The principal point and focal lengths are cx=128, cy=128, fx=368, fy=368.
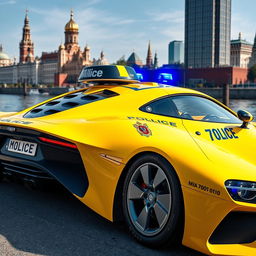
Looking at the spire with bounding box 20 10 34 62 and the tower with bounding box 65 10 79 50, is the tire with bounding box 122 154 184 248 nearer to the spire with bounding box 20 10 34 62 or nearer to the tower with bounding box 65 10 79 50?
the tower with bounding box 65 10 79 50

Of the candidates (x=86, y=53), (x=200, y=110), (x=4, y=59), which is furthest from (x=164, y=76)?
(x=4, y=59)

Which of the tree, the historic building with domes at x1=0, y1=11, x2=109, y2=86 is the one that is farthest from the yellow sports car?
the historic building with domes at x1=0, y1=11, x2=109, y2=86

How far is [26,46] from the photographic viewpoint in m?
168

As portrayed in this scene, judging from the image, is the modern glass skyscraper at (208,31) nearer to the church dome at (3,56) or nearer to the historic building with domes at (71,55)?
the historic building with domes at (71,55)

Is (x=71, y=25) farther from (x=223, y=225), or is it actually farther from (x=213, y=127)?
(x=223, y=225)

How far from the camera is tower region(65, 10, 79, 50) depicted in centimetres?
14350

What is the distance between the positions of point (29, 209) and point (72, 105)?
1076mm

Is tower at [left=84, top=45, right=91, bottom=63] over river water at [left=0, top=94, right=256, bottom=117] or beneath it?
over

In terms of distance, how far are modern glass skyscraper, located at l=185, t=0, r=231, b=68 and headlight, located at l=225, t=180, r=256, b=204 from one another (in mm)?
109268

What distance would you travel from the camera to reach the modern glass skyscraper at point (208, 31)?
10762 centimetres

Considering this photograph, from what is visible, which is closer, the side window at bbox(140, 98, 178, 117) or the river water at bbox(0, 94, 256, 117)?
the side window at bbox(140, 98, 178, 117)

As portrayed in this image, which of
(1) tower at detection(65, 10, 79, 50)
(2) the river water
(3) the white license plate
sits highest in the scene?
(1) tower at detection(65, 10, 79, 50)

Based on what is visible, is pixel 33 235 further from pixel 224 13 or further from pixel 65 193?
pixel 224 13

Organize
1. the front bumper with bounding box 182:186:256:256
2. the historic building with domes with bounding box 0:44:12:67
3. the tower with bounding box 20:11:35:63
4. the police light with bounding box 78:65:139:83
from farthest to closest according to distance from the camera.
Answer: the historic building with domes with bounding box 0:44:12:67, the tower with bounding box 20:11:35:63, the police light with bounding box 78:65:139:83, the front bumper with bounding box 182:186:256:256
